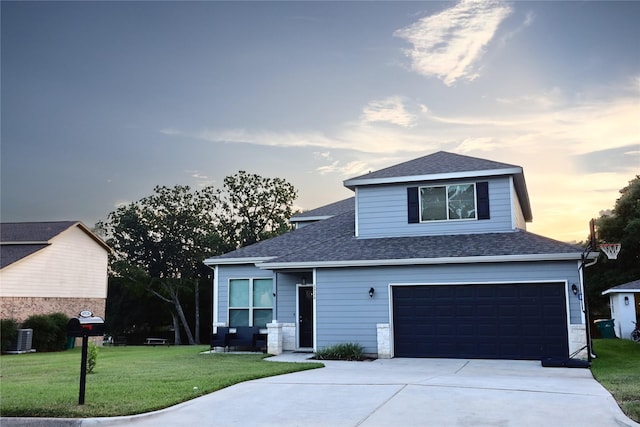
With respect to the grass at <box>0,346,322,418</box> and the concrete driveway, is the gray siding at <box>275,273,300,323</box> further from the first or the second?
the concrete driveway

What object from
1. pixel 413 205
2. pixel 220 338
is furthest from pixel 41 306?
pixel 413 205

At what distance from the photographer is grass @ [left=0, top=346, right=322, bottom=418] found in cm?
734

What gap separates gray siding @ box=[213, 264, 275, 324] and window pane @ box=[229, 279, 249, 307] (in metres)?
0.13

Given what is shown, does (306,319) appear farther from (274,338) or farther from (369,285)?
(369,285)

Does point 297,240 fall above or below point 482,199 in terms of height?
below

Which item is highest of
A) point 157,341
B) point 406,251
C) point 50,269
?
point 50,269

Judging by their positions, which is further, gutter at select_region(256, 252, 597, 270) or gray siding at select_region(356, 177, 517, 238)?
gray siding at select_region(356, 177, 517, 238)

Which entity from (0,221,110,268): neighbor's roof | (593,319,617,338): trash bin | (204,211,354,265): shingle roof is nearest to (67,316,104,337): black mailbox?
(204,211,354,265): shingle roof

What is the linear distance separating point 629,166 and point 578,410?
14.5m

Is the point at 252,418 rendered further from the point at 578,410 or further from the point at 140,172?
the point at 140,172

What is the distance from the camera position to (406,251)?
14859 millimetres

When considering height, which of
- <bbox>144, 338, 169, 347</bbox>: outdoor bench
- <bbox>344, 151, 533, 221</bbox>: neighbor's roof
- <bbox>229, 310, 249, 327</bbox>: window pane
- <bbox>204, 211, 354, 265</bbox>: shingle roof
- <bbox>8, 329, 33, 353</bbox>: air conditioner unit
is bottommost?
<bbox>144, 338, 169, 347</bbox>: outdoor bench

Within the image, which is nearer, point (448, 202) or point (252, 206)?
point (448, 202)

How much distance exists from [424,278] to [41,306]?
1778 centimetres
